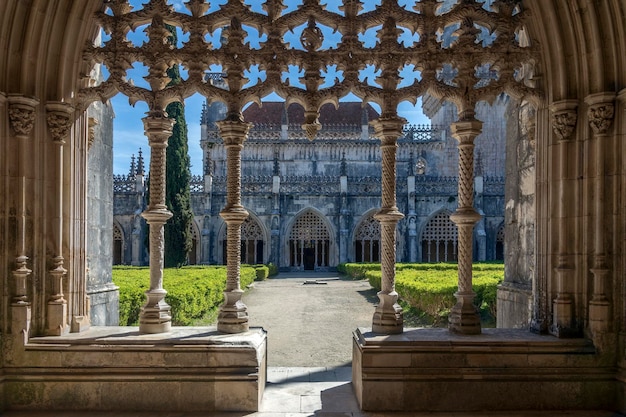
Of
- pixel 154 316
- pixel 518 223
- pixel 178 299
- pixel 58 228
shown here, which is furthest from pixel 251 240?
pixel 58 228

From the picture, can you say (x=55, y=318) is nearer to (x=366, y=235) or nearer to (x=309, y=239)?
(x=309, y=239)

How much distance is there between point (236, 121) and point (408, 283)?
778cm

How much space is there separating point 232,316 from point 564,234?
2.81 meters

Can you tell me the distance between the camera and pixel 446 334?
417 centimetres

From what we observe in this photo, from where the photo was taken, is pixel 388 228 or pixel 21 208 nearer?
pixel 21 208

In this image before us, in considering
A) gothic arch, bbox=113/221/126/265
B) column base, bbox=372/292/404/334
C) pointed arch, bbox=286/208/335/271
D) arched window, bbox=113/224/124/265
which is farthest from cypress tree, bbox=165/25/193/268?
column base, bbox=372/292/404/334

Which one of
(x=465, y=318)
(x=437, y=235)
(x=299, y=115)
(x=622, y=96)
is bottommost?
(x=437, y=235)

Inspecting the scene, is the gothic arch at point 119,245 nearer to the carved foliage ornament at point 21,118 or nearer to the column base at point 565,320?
the carved foliage ornament at point 21,118

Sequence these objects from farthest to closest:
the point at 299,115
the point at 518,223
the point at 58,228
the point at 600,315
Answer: the point at 299,115, the point at 518,223, the point at 58,228, the point at 600,315

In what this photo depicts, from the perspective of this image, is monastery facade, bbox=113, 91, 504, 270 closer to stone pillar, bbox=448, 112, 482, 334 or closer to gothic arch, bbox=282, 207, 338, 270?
gothic arch, bbox=282, 207, 338, 270

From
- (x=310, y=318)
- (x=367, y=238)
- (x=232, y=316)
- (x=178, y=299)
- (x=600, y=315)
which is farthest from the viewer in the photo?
(x=367, y=238)

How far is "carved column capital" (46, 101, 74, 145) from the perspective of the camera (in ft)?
13.3

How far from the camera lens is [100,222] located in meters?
5.37

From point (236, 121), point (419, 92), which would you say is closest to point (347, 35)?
point (419, 92)
